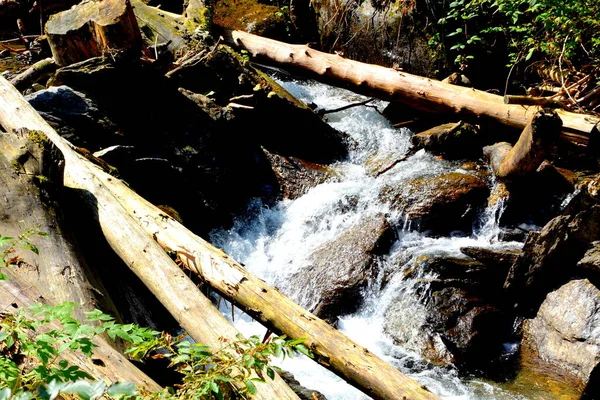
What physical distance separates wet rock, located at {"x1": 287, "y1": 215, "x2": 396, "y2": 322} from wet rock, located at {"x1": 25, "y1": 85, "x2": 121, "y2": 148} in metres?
2.97

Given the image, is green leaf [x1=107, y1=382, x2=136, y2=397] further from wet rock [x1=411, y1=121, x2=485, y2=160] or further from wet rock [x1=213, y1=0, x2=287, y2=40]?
wet rock [x1=213, y1=0, x2=287, y2=40]

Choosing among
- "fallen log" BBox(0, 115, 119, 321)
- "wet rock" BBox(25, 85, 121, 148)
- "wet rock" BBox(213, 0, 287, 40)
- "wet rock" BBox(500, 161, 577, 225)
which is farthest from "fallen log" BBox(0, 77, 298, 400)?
"wet rock" BBox(213, 0, 287, 40)

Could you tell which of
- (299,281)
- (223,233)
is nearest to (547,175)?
(299,281)

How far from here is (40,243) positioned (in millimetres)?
3002

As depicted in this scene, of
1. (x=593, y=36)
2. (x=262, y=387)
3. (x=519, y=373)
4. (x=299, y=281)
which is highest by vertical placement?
(x=593, y=36)

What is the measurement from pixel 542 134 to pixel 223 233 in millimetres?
4227

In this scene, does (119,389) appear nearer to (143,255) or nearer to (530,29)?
(143,255)

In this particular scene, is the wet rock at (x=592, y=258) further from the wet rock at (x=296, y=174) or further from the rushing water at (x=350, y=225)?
the wet rock at (x=296, y=174)

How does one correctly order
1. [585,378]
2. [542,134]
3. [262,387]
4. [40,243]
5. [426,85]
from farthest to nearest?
[426,85], [542,134], [585,378], [40,243], [262,387]

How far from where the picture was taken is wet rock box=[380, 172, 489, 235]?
675 centimetres

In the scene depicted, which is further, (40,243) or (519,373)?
(519,373)

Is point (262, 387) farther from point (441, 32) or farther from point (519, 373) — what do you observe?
point (441, 32)

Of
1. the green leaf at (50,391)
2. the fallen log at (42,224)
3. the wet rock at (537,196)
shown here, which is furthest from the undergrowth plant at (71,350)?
the wet rock at (537,196)

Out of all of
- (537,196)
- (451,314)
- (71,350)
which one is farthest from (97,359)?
(537,196)
